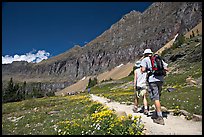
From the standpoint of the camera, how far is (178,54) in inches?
3258

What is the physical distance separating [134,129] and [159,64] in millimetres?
4320

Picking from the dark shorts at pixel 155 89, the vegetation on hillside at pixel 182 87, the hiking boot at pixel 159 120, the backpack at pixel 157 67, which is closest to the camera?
the hiking boot at pixel 159 120

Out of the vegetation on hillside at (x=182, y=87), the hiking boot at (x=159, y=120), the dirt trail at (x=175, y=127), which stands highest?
the vegetation on hillside at (x=182, y=87)

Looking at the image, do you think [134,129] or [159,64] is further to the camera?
[159,64]

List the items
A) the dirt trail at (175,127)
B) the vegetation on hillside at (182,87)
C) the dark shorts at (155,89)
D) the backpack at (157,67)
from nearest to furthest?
the dirt trail at (175,127) < the backpack at (157,67) < the dark shorts at (155,89) < the vegetation on hillside at (182,87)

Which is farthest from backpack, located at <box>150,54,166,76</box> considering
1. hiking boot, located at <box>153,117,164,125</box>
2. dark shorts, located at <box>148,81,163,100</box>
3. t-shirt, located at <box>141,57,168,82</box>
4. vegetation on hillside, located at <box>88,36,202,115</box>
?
vegetation on hillside, located at <box>88,36,202,115</box>

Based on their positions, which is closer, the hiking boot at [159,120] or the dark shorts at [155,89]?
the hiking boot at [159,120]

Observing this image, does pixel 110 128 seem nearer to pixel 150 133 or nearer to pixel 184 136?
pixel 150 133

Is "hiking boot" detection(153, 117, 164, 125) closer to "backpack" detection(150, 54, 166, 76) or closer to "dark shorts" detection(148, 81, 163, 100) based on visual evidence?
"dark shorts" detection(148, 81, 163, 100)

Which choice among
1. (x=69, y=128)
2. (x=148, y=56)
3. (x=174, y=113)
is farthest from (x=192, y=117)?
(x=69, y=128)

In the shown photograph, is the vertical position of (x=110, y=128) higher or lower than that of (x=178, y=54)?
lower

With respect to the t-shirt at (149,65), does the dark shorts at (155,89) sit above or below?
below

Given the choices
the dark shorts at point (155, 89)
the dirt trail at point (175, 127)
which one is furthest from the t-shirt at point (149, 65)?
the dirt trail at point (175, 127)

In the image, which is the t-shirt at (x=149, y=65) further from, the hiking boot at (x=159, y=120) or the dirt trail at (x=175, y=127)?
the dirt trail at (x=175, y=127)
